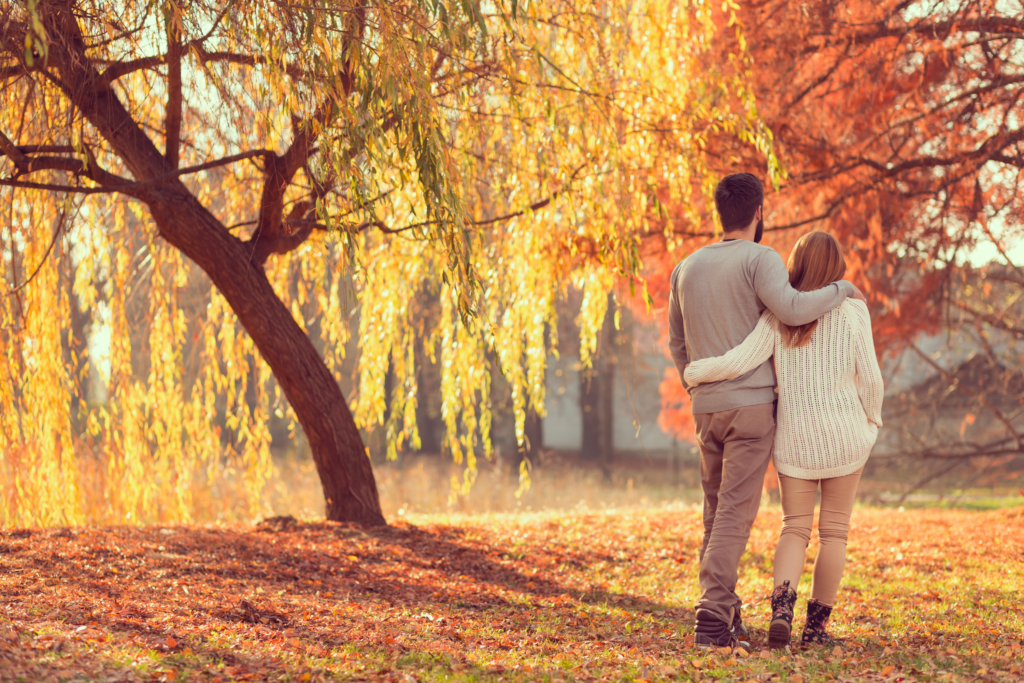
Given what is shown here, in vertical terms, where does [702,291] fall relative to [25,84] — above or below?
below

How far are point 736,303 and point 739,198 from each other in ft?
1.21

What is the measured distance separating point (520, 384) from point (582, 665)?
9.23 ft

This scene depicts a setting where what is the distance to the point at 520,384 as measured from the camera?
528 centimetres

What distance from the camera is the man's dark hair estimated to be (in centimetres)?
289

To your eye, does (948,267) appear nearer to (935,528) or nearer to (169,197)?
(935,528)

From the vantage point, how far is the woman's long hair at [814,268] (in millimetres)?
2807

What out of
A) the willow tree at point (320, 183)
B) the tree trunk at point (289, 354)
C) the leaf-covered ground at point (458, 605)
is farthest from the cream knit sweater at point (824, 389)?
the tree trunk at point (289, 354)

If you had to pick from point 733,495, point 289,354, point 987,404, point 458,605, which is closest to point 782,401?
point 733,495

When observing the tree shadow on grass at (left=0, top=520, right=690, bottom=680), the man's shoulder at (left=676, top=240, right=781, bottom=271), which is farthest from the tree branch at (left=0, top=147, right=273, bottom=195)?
the man's shoulder at (left=676, top=240, right=781, bottom=271)

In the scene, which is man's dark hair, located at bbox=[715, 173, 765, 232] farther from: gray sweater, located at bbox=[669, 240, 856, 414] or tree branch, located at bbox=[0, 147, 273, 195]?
tree branch, located at bbox=[0, 147, 273, 195]

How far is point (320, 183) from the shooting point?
3658mm

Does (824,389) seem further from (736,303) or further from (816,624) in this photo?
(816,624)

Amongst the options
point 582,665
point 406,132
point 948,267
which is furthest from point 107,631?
point 948,267

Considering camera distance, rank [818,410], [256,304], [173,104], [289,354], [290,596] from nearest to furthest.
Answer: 1. [818,410]
2. [290,596]
3. [173,104]
4. [256,304]
5. [289,354]
